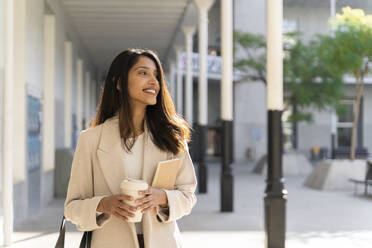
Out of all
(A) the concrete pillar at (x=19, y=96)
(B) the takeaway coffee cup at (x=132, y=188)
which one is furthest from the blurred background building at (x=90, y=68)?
(B) the takeaway coffee cup at (x=132, y=188)

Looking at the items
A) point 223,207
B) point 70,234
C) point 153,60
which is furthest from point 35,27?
point 153,60

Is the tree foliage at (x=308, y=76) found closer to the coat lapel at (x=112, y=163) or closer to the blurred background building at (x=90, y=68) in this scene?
the blurred background building at (x=90, y=68)

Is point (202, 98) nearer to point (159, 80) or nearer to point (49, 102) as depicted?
point (49, 102)

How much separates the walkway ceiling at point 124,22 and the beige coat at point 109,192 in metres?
10.4

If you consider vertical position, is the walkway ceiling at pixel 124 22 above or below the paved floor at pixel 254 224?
above

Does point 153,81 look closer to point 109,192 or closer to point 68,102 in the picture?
point 109,192

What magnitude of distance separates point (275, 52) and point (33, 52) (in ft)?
15.2

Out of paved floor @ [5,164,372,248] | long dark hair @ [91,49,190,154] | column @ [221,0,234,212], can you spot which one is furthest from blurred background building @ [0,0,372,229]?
long dark hair @ [91,49,190,154]

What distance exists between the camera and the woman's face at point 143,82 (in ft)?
6.11

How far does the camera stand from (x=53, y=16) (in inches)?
406

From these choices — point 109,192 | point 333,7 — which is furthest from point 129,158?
point 333,7

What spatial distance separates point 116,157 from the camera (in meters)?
1.81

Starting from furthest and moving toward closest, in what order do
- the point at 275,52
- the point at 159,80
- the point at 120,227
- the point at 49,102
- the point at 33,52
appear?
the point at 49,102 < the point at 33,52 < the point at 275,52 < the point at 159,80 < the point at 120,227

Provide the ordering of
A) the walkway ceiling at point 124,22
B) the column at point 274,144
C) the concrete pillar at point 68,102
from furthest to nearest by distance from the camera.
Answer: the concrete pillar at point 68,102 < the walkway ceiling at point 124,22 < the column at point 274,144
